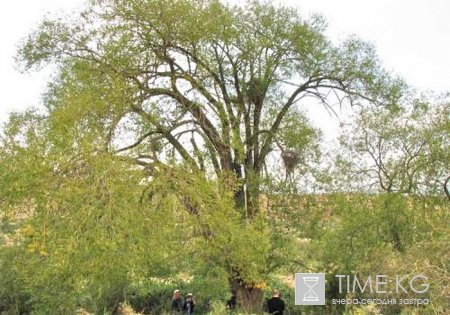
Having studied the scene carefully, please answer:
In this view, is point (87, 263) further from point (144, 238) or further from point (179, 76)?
point (179, 76)

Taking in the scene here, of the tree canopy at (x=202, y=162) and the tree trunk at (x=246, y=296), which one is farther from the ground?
the tree canopy at (x=202, y=162)

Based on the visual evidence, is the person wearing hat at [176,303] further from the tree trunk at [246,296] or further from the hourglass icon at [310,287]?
the hourglass icon at [310,287]

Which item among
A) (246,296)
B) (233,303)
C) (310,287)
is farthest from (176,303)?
(310,287)

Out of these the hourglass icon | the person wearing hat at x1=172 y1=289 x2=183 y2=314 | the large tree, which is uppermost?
the large tree

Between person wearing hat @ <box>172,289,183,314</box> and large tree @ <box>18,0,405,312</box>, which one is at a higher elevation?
large tree @ <box>18,0,405,312</box>

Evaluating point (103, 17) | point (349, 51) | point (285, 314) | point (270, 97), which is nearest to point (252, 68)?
point (270, 97)

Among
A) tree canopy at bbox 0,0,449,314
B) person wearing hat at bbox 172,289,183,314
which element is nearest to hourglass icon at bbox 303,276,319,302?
tree canopy at bbox 0,0,449,314

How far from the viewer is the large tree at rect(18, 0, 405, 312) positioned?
58.0ft

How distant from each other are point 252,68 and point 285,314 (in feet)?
30.7

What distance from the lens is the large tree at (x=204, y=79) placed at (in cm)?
1769

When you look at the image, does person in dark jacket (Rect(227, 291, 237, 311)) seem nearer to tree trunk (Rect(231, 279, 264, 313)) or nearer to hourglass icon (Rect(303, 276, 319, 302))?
tree trunk (Rect(231, 279, 264, 313))

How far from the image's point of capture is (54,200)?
1255 centimetres

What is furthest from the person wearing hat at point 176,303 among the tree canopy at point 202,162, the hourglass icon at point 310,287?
the hourglass icon at point 310,287

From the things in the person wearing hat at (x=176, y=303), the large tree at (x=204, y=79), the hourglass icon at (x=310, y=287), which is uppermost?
the large tree at (x=204, y=79)
